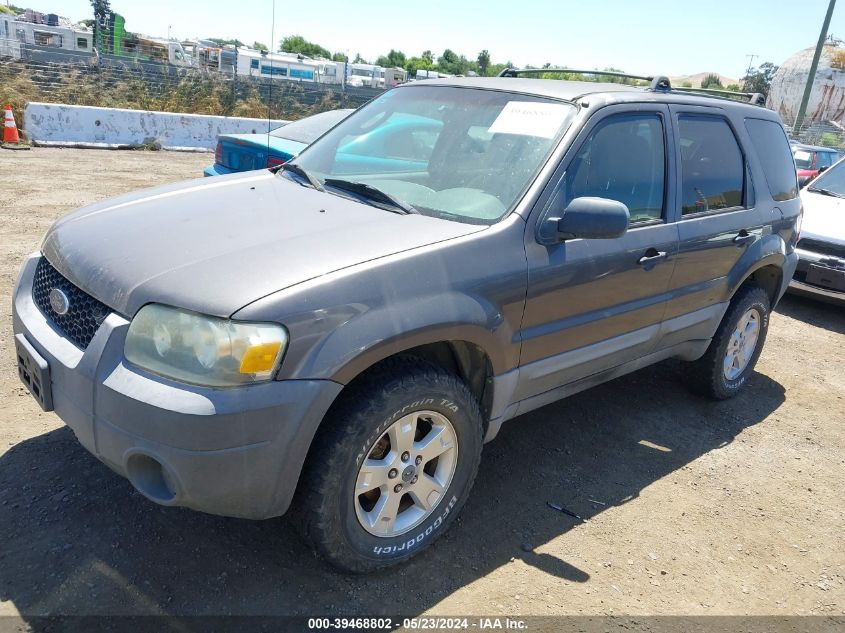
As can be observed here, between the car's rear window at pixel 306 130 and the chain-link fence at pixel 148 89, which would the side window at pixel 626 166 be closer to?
the car's rear window at pixel 306 130

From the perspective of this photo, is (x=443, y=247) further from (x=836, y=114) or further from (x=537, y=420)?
(x=836, y=114)

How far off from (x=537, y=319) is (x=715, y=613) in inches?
54.7

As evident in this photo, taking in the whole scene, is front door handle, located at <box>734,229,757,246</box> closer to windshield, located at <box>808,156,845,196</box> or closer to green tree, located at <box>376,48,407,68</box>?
windshield, located at <box>808,156,845,196</box>

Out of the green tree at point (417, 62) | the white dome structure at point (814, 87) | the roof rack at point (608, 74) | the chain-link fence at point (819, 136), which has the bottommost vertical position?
the roof rack at point (608, 74)

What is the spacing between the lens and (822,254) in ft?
23.2

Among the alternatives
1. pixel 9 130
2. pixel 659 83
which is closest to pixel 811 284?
pixel 659 83

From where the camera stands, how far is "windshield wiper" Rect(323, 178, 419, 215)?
301cm

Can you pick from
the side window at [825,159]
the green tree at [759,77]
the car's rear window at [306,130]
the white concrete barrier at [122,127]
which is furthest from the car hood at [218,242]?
the green tree at [759,77]

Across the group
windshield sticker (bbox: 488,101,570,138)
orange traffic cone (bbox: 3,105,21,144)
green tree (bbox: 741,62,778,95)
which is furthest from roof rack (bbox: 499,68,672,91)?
green tree (bbox: 741,62,778,95)

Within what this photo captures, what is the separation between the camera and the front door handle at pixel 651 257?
3490mm

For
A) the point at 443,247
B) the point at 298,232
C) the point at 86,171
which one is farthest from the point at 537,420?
the point at 86,171

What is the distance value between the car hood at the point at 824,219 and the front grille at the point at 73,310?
22.1 feet

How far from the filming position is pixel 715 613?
111 inches

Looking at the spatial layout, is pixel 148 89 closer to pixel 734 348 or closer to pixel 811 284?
pixel 811 284
